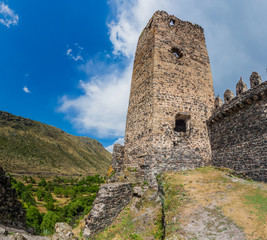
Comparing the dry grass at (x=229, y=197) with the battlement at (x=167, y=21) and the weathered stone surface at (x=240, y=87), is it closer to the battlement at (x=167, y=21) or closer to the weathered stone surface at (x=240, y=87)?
the weathered stone surface at (x=240, y=87)

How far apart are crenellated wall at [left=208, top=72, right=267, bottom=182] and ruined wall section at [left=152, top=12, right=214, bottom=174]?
3.06 ft

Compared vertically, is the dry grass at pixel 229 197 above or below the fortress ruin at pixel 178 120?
below

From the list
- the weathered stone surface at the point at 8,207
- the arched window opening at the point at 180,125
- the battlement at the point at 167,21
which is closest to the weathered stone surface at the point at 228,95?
the arched window opening at the point at 180,125

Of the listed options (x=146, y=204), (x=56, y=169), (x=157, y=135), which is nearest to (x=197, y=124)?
(x=157, y=135)

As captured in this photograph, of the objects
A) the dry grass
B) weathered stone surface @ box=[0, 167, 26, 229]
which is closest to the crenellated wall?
the dry grass

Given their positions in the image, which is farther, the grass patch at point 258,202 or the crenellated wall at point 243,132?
the crenellated wall at point 243,132

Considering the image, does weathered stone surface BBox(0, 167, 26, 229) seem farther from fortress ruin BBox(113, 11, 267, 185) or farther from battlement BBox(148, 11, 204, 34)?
battlement BBox(148, 11, 204, 34)

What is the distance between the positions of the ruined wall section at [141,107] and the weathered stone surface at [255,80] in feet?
16.5

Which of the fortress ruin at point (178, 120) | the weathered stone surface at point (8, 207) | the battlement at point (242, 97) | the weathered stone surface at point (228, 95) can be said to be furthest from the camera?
the weathered stone surface at point (228, 95)

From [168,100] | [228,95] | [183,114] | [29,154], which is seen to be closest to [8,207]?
[168,100]

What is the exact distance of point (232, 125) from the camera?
31.4 ft

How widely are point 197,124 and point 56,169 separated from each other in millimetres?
61860

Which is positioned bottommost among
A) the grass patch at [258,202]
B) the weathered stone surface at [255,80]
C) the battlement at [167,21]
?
the grass patch at [258,202]

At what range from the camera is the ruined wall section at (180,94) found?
980 centimetres
